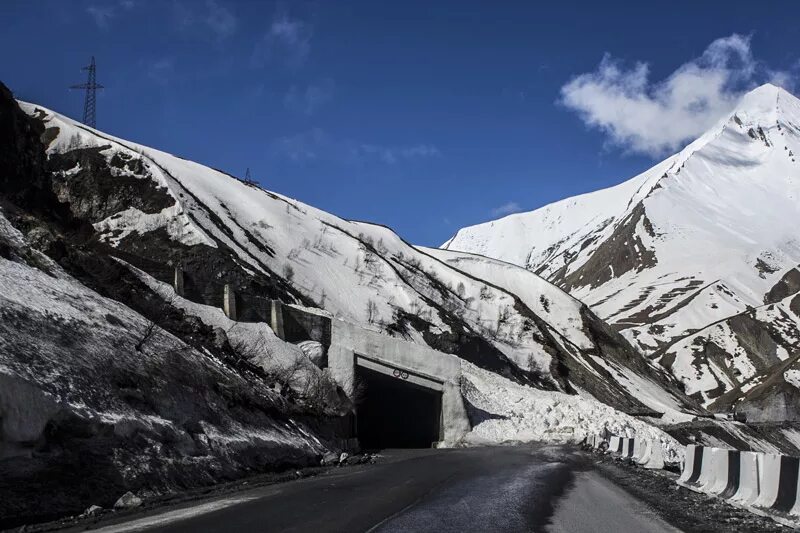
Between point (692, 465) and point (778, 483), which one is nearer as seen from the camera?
point (778, 483)

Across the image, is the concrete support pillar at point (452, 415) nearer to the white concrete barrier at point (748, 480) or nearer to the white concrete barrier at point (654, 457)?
the white concrete barrier at point (654, 457)

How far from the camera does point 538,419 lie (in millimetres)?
41375

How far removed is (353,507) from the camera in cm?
1188

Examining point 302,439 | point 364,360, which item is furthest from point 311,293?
point 302,439

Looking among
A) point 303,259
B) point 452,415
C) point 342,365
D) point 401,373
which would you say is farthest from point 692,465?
point 303,259

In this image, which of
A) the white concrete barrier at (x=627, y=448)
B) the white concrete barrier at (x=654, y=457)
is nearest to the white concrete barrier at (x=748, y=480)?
the white concrete barrier at (x=654, y=457)

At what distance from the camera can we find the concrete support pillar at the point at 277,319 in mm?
34906

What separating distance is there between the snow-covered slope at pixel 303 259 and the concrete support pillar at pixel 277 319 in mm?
14996

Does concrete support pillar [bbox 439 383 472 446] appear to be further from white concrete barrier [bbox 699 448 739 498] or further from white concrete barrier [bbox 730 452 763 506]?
white concrete barrier [bbox 730 452 763 506]

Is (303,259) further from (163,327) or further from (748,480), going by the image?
(748,480)

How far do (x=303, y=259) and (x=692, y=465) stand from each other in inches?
2395

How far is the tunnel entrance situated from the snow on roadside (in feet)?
6.96

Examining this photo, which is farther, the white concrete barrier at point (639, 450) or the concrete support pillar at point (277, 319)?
the concrete support pillar at point (277, 319)

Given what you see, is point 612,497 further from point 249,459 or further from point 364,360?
point 364,360
